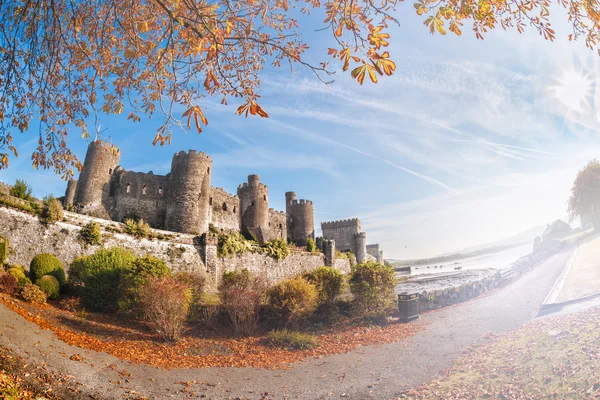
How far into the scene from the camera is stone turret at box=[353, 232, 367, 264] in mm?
41725

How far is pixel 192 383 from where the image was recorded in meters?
7.84

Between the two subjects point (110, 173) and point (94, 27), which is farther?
point (110, 173)

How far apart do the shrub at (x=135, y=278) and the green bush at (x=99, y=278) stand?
0.40 m

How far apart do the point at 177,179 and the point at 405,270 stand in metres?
32.9

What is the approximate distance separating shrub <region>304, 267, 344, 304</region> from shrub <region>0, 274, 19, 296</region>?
12.6 metres

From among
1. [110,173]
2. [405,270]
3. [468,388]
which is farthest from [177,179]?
[405,270]

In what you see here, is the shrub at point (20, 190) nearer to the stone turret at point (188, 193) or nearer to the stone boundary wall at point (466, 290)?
the stone turret at point (188, 193)

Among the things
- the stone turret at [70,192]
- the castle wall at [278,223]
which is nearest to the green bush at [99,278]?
the stone turret at [70,192]

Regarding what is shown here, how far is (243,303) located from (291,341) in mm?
2781

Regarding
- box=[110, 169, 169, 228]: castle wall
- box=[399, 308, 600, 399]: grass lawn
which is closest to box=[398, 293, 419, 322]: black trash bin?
box=[399, 308, 600, 399]: grass lawn

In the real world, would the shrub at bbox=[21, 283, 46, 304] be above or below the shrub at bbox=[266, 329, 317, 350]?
above

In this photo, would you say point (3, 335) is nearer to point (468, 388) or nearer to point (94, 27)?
point (94, 27)

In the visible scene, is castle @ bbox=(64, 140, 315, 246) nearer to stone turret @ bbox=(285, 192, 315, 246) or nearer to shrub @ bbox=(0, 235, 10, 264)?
stone turret @ bbox=(285, 192, 315, 246)

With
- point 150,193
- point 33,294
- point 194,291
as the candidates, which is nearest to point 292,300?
point 194,291
